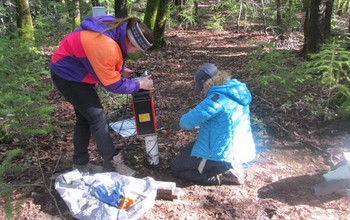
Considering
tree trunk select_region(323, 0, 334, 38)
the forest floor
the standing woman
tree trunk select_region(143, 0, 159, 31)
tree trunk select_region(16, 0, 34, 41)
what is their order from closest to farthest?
1. the standing woman
2. the forest floor
3. tree trunk select_region(323, 0, 334, 38)
4. tree trunk select_region(16, 0, 34, 41)
5. tree trunk select_region(143, 0, 159, 31)

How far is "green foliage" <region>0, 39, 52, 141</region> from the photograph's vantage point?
399 centimetres

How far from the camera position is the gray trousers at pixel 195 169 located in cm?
380

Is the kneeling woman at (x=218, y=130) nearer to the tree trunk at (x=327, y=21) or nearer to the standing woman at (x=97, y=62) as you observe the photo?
the standing woman at (x=97, y=62)

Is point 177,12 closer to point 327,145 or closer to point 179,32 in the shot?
point 179,32

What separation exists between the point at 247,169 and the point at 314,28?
5.06 meters

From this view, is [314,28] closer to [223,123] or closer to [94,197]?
[223,123]

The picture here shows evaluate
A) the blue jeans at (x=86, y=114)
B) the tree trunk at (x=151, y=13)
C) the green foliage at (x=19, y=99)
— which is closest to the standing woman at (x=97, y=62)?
the blue jeans at (x=86, y=114)

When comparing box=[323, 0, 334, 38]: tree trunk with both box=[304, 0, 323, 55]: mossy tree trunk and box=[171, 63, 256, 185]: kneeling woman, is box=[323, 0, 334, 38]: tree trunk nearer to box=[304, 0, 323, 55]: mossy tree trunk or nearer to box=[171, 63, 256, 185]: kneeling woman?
box=[304, 0, 323, 55]: mossy tree trunk

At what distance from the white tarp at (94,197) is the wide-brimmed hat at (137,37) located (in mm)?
1393

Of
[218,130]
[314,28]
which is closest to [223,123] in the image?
[218,130]

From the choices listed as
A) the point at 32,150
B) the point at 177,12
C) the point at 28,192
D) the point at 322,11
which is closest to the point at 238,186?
the point at 28,192

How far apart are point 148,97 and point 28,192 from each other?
1.66 m

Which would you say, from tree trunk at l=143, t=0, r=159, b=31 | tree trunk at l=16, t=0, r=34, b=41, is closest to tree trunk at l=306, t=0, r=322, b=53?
tree trunk at l=143, t=0, r=159, b=31

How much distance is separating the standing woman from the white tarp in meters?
0.35
